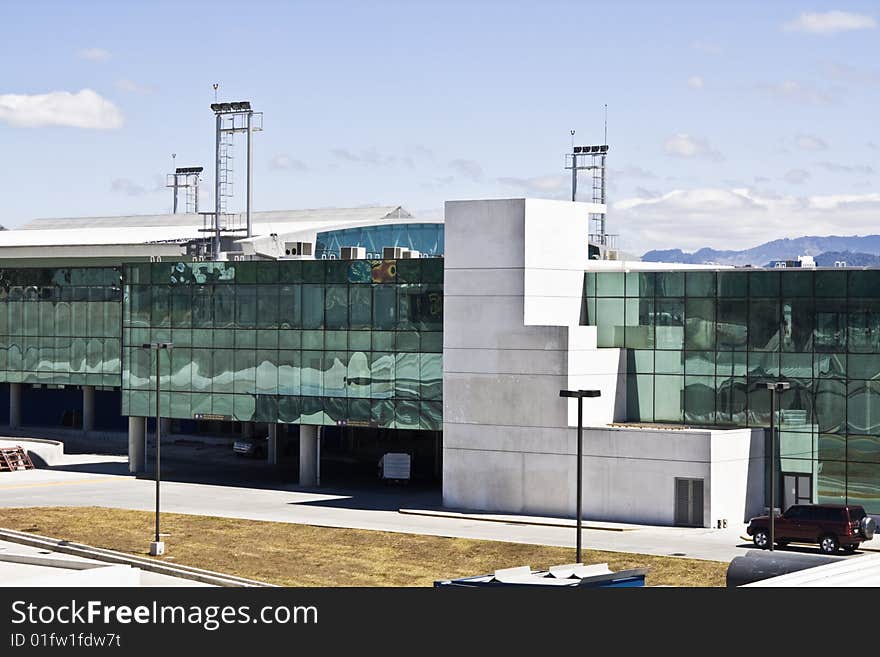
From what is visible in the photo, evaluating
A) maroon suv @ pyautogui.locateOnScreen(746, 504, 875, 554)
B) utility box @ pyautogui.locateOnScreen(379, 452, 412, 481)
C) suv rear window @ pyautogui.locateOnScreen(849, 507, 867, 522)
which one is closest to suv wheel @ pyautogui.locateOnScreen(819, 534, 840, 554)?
maroon suv @ pyautogui.locateOnScreen(746, 504, 875, 554)

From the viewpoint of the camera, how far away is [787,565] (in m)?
39.4

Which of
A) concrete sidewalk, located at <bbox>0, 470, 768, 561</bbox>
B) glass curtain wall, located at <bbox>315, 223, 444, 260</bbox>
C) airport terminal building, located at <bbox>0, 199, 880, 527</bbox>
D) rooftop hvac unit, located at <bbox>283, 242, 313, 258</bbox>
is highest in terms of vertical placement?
glass curtain wall, located at <bbox>315, 223, 444, 260</bbox>

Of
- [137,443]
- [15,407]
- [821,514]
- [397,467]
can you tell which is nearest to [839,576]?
[821,514]

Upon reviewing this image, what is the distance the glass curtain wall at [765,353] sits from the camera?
65.6 m

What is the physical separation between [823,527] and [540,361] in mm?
16036

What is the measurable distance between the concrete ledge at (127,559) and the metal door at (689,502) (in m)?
21.7

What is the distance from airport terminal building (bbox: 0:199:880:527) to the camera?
217 feet

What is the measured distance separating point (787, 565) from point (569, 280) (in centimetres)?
3336

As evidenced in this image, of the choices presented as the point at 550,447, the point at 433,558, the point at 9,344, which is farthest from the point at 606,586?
the point at 9,344

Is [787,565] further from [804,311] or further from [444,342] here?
[444,342]

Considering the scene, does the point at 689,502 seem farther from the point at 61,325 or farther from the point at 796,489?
the point at 61,325

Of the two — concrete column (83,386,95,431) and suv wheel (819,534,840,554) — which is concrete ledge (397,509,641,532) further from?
concrete column (83,386,95,431)

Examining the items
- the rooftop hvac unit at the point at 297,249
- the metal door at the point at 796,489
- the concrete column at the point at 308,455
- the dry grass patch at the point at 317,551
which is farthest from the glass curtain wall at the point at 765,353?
the rooftop hvac unit at the point at 297,249

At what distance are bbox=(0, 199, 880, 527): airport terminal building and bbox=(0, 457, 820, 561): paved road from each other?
293cm
